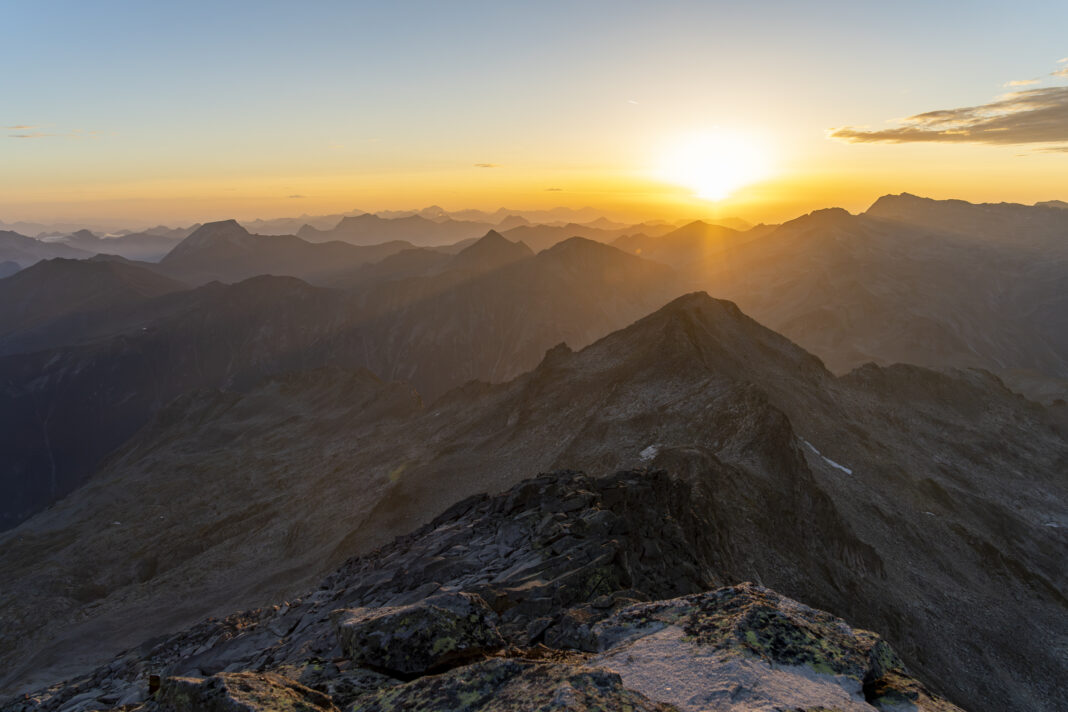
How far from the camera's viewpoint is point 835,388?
7650 centimetres

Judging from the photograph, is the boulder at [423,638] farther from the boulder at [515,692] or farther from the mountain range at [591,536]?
the boulder at [515,692]

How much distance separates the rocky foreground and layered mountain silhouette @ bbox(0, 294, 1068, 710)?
0.59m

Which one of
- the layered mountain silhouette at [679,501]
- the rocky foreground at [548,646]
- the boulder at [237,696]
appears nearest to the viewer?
the boulder at [237,696]

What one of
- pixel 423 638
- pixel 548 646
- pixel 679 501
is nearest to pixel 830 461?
pixel 679 501

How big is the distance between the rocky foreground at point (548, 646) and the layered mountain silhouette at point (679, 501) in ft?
1.92

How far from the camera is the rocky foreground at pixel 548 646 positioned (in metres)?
12.6

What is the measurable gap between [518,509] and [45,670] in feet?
146

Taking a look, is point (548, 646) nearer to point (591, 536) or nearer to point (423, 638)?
point (423, 638)

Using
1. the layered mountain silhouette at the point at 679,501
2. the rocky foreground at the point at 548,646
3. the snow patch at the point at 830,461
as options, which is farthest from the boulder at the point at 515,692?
the snow patch at the point at 830,461

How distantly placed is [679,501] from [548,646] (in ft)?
64.3

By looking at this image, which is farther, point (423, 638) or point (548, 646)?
point (548, 646)

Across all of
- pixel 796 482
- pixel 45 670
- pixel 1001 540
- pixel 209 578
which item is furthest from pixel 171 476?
pixel 1001 540

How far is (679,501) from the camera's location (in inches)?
1382

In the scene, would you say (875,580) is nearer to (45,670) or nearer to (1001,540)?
(1001,540)
